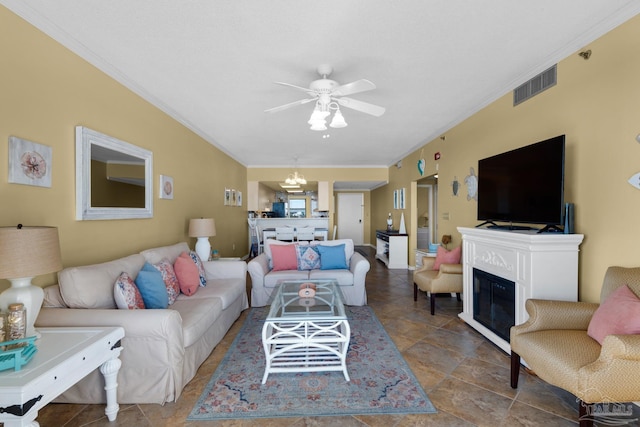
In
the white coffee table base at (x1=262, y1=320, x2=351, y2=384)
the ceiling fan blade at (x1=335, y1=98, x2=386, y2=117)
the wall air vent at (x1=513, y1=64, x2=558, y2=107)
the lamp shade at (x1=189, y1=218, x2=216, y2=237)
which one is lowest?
the white coffee table base at (x1=262, y1=320, x2=351, y2=384)

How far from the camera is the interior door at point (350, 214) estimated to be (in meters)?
10.9

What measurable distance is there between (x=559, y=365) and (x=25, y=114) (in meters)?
3.56

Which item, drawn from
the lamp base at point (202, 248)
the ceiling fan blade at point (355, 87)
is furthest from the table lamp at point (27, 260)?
the lamp base at point (202, 248)

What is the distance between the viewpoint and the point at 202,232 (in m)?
3.86

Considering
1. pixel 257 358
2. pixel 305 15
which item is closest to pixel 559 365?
pixel 257 358

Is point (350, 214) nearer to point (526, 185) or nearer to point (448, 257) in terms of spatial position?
point (448, 257)

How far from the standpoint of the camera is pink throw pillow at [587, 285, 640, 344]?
59.8 inches

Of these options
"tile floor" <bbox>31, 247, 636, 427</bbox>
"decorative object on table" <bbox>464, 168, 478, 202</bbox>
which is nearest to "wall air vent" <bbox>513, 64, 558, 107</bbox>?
"decorative object on table" <bbox>464, 168, 478, 202</bbox>

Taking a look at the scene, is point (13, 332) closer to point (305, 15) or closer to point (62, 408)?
point (62, 408)

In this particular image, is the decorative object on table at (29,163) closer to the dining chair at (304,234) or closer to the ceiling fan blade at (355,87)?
the ceiling fan blade at (355,87)

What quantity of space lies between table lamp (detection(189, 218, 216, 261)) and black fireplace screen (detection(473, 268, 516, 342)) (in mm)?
3315

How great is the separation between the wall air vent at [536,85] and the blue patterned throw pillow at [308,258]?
114 inches

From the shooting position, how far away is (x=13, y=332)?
4.66ft

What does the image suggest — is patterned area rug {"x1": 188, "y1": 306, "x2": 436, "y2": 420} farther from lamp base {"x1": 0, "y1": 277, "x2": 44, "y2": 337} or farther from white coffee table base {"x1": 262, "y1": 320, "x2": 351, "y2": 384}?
lamp base {"x1": 0, "y1": 277, "x2": 44, "y2": 337}
